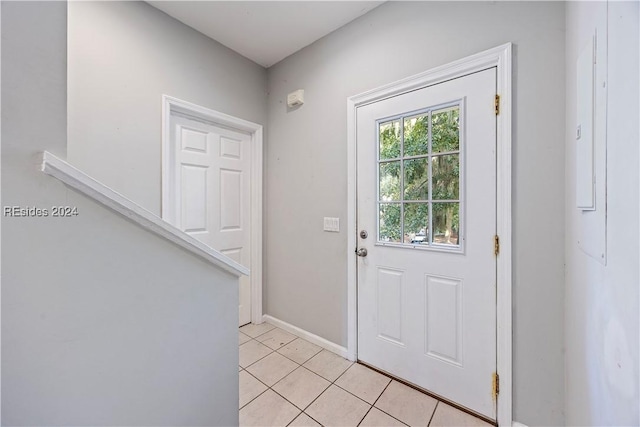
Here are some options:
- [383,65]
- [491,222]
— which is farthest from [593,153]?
[383,65]

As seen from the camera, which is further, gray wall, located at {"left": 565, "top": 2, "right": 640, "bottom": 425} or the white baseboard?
the white baseboard

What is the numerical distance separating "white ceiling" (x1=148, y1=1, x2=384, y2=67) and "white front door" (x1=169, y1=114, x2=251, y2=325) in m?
0.75

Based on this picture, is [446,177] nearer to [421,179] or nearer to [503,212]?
[421,179]

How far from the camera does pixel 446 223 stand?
1562 millimetres

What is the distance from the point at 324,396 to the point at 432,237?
1.21 meters

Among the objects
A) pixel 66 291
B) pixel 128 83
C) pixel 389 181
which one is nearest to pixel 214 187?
pixel 128 83

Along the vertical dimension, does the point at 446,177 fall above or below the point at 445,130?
below

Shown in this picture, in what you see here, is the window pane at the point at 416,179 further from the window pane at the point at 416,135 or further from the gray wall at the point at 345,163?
the gray wall at the point at 345,163

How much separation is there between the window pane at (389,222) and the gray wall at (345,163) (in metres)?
0.33

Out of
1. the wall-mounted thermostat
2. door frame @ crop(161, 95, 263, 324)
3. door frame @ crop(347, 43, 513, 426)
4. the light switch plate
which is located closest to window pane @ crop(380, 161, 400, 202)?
the light switch plate

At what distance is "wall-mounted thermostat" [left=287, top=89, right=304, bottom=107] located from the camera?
229 centimetres

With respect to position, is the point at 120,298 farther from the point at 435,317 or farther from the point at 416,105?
the point at 416,105

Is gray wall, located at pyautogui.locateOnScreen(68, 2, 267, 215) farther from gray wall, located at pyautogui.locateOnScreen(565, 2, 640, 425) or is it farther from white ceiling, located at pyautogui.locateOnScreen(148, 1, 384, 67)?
gray wall, located at pyautogui.locateOnScreen(565, 2, 640, 425)

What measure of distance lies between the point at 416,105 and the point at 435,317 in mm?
1351
